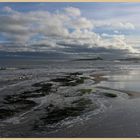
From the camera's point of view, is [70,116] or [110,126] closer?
[110,126]

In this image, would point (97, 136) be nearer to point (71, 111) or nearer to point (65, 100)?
point (71, 111)

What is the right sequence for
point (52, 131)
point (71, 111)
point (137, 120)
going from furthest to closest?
point (71, 111), point (137, 120), point (52, 131)

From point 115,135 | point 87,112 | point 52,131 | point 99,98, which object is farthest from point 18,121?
point 99,98

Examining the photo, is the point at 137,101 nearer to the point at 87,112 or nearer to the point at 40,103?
the point at 87,112

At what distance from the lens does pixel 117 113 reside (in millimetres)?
12797

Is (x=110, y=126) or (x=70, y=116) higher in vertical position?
(x=110, y=126)

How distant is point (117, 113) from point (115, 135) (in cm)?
315

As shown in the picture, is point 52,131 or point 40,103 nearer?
point 52,131

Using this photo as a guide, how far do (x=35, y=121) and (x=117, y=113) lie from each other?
3724mm

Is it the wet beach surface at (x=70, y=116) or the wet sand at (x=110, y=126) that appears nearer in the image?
the wet sand at (x=110, y=126)

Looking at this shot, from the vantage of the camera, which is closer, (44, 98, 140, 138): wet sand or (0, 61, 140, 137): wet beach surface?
(44, 98, 140, 138): wet sand

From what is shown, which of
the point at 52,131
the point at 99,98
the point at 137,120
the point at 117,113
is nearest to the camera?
the point at 52,131

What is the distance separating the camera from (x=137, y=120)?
1148 centimetres

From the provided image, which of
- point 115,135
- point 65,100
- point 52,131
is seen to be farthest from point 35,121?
point 65,100
